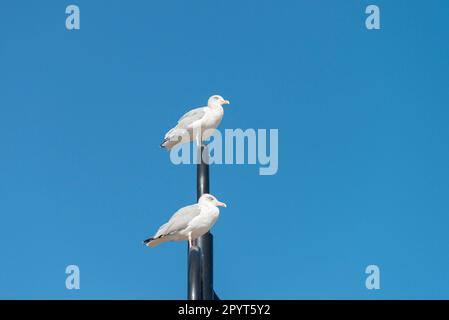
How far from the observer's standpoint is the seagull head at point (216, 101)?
42.9 feet

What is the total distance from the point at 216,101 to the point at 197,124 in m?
0.68

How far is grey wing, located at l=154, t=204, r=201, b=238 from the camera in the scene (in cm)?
936

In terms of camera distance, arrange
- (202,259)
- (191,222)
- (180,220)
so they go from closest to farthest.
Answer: (202,259)
(191,222)
(180,220)

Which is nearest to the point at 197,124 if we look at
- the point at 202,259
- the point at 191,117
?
the point at 191,117

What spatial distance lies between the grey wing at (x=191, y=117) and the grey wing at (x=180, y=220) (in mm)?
3059

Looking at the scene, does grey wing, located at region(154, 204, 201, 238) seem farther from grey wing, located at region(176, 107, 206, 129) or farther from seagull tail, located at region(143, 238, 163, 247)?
grey wing, located at region(176, 107, 206, 129)

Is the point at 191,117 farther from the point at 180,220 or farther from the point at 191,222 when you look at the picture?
the point at 191,222

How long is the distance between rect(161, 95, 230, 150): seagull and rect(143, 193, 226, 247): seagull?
280cm

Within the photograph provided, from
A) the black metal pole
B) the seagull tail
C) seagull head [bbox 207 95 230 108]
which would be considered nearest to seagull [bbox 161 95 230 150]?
seagull head [bbox 207 95 230 108]

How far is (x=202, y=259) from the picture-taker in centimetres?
843

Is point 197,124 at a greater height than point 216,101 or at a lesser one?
lesser

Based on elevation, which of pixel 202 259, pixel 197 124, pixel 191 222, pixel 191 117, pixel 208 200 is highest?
pixel 191 117
